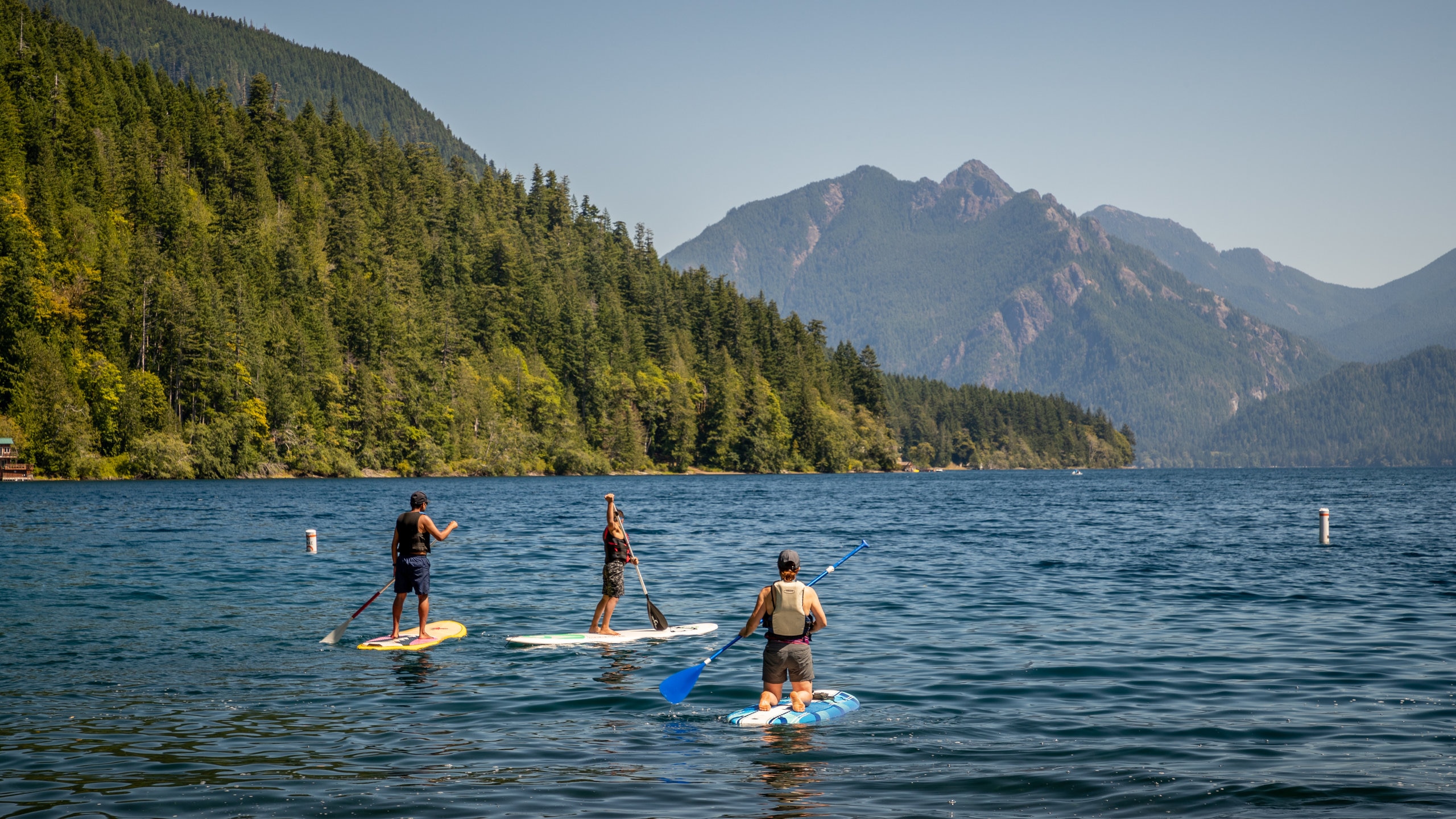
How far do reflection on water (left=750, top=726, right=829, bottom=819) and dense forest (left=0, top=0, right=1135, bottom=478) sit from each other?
9451 cm

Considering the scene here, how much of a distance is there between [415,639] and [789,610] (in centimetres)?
933

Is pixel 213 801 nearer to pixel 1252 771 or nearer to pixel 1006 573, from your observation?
pixel 1252 771

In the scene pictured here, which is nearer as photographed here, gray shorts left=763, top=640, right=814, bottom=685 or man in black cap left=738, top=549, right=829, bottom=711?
man in black cap left=738, top=549, right=829, bottom=711

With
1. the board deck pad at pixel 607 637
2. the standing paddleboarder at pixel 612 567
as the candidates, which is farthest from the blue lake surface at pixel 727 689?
the standing paddleboarder at pixel 612 567

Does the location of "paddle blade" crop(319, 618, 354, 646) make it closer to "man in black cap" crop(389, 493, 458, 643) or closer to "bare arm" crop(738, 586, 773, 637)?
"man in black cap" crop(389, 493, 458, 643)

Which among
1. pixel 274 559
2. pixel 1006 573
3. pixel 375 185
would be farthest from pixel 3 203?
pixel 1006 573

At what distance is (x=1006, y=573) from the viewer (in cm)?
3353

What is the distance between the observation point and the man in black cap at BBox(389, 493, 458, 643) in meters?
20.3

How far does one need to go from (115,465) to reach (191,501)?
118ft

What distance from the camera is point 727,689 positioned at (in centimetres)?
1678

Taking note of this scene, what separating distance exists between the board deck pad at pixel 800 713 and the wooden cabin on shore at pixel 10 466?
91686 mm

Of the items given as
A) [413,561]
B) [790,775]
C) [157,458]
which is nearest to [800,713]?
[790,775]

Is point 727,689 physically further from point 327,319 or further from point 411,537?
point 327,319

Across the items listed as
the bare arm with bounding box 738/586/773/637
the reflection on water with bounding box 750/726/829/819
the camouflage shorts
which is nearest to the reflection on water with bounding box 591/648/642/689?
the camouflage shorts
